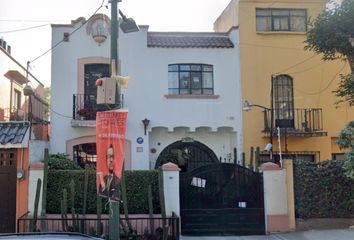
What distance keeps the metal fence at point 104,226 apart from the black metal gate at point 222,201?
133cm

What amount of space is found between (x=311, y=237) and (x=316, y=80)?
8.91 meters

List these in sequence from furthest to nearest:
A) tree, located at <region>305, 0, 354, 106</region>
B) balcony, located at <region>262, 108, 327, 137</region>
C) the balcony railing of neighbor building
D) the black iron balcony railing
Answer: the balcony railing of neighbor building
balcony, located at <region>262, 108, 327, 137</region>
the black iron balcony railing
tree, located at <region>305, 0, 354, 106</region>

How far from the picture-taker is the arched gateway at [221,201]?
497 inches

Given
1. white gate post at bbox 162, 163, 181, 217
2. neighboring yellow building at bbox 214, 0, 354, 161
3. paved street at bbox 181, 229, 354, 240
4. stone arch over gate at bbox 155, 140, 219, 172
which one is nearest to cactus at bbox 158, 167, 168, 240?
white gate post at bbox 162, 163, 181, 217

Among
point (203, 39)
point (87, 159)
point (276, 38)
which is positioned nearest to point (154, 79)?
point (203, 39)

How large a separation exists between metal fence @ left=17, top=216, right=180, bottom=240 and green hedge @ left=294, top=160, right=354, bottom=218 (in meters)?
3.85

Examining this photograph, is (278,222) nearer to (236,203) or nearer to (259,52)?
(236,203)

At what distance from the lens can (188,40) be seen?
61.8 feet

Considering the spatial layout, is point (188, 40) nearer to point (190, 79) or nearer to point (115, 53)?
point (190, 79)

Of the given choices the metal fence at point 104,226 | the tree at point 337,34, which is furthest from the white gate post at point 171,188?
the tree at point 337,34

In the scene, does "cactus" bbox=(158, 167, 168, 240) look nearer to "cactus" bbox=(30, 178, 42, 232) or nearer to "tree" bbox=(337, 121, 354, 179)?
"cactus" bbox=(30, 178, 42, 232)

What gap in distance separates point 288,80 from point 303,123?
1.95 m

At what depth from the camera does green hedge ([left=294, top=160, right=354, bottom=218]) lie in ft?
→ 41.5

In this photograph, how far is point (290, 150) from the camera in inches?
731
